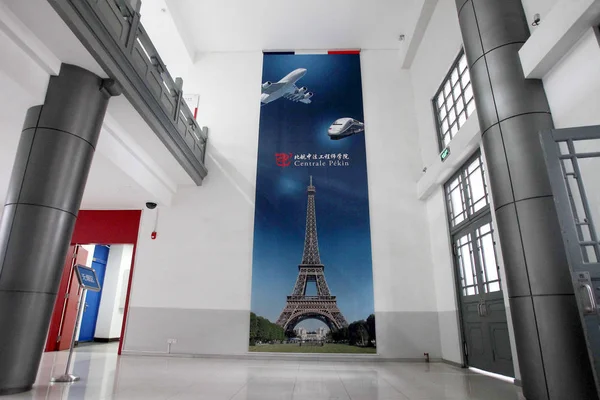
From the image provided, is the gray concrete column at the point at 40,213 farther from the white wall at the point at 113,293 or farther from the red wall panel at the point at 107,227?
the white wall at the point at 113,293

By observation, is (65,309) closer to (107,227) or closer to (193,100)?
(107,227)

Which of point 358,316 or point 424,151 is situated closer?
point 358,316

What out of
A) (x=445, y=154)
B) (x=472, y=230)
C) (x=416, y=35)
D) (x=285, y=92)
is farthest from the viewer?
(x=285, y=92)

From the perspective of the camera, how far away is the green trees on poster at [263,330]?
6.94 m

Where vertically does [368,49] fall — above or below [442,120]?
above

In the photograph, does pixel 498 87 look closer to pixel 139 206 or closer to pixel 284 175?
pixel 284 175

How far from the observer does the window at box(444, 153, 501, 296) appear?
17.1ft

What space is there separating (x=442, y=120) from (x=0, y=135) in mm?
7650

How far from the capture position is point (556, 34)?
133 inches

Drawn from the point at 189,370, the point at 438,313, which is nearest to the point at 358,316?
the point at 438,313

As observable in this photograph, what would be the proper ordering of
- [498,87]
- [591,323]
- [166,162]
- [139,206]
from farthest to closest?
[139,206]
[166,162]
[498,87]
[591,323]

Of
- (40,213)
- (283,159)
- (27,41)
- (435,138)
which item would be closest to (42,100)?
(27,41)

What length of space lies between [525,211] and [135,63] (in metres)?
4.92

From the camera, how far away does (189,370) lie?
4.97 meters
